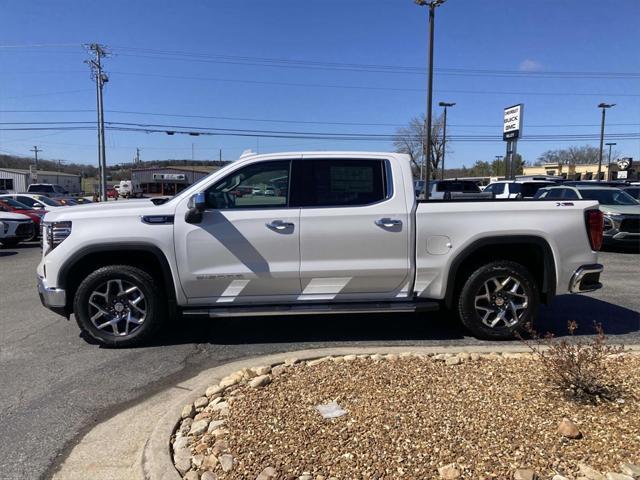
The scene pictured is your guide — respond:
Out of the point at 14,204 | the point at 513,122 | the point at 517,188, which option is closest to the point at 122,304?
the point at 14,204

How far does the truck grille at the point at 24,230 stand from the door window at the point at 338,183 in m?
12.6

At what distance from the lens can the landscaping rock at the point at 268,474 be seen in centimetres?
269

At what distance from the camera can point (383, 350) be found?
480 centimetres

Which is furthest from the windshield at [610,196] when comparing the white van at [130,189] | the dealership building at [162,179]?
the white van at [130,189]

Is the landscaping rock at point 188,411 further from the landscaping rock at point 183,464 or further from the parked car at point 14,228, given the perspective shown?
the parked car at point 14,228

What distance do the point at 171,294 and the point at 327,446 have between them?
105 inches

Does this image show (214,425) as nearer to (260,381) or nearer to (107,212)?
(260,381)

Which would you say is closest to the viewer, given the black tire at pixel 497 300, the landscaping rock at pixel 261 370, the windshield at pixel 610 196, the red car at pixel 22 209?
the landscaping rock at pixel 261 370

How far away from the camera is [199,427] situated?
10.8 feet

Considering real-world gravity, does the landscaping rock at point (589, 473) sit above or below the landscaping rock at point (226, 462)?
above

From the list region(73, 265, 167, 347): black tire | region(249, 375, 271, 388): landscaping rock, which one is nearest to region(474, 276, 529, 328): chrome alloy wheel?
region(249, 375, 271, 388): landscaping rock

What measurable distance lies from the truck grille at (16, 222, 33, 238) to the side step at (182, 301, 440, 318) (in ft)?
39.2

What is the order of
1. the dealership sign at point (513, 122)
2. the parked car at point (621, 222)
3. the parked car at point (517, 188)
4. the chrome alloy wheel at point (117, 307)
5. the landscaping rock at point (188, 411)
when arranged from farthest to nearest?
1. the dealership sign at point (513, 122)
2. the parked car at point (517, 188)
3. the parked car at point (621, 222)
4. the chrome alloy wheel at point (117, 307)
5. the landscaping rock at point (188, 411)

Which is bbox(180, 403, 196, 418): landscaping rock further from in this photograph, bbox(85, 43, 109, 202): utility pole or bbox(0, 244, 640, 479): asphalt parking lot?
bbox(85, 43, 109, 202): utility pole
